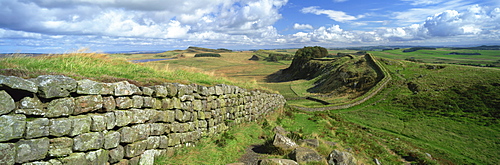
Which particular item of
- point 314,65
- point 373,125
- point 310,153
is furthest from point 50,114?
point 314,65

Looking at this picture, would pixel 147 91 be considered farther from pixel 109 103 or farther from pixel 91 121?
pixel 91 121

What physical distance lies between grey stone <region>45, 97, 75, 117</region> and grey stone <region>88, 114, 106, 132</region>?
0.49m

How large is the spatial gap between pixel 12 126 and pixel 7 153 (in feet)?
1.64

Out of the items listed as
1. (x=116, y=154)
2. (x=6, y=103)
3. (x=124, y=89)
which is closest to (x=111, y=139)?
(x=116, y=154)

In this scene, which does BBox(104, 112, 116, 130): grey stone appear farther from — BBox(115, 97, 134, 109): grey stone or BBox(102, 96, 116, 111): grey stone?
BBox(115, 97, 134, 109): grey stone

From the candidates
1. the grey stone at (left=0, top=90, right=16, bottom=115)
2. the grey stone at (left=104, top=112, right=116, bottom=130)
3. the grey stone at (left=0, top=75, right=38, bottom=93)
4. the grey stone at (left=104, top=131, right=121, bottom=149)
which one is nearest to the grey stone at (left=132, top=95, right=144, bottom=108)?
the grey stone at (left=104, top=112, right=116, bottom=130)

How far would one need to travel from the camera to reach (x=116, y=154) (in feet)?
21.8

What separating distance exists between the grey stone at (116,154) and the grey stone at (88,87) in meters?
1.57

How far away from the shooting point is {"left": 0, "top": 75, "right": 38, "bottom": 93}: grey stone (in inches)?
188

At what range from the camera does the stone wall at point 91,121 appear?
495 centimetres

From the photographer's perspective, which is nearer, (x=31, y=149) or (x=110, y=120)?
(x=31, y=149)

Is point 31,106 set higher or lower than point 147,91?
higher

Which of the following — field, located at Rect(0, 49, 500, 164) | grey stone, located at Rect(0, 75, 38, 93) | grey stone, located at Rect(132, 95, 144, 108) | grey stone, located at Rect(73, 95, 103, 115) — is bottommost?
field, located at Rect(0, 49, 500, 164)

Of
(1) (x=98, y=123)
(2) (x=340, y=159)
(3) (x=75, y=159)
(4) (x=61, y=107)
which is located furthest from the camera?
(2) (x=340, y=159)
